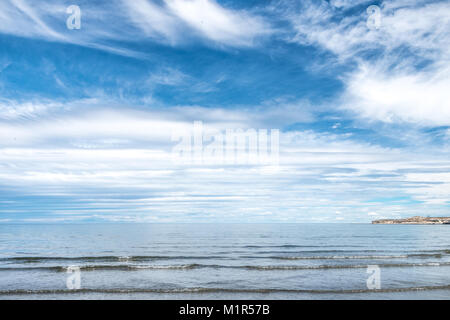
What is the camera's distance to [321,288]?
20.4 meters

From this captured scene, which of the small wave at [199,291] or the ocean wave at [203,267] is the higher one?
the small wave at [199,291]

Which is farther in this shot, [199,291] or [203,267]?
[203,267]

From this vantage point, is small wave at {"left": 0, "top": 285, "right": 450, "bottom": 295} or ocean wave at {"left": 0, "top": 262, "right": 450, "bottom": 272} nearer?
small wave at {"left": 0, "top": 285, "right": 450, "bottom": 295}

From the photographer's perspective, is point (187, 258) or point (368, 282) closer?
point (368, 282)

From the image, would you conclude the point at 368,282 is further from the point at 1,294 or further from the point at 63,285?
the point at 1,294

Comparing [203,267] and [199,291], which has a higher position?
[199,291]

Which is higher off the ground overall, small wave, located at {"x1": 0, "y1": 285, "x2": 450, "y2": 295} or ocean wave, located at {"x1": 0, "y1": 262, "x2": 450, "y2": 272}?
small wave, located at {"x1": 0, "y1": 285, "x2": 450, "y2": 295}

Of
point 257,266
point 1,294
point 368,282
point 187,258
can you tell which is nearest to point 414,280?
point 368,282

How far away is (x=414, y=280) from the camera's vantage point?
22.6 m

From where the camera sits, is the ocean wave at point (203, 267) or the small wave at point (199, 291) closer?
the small wave at point (199, 291)
